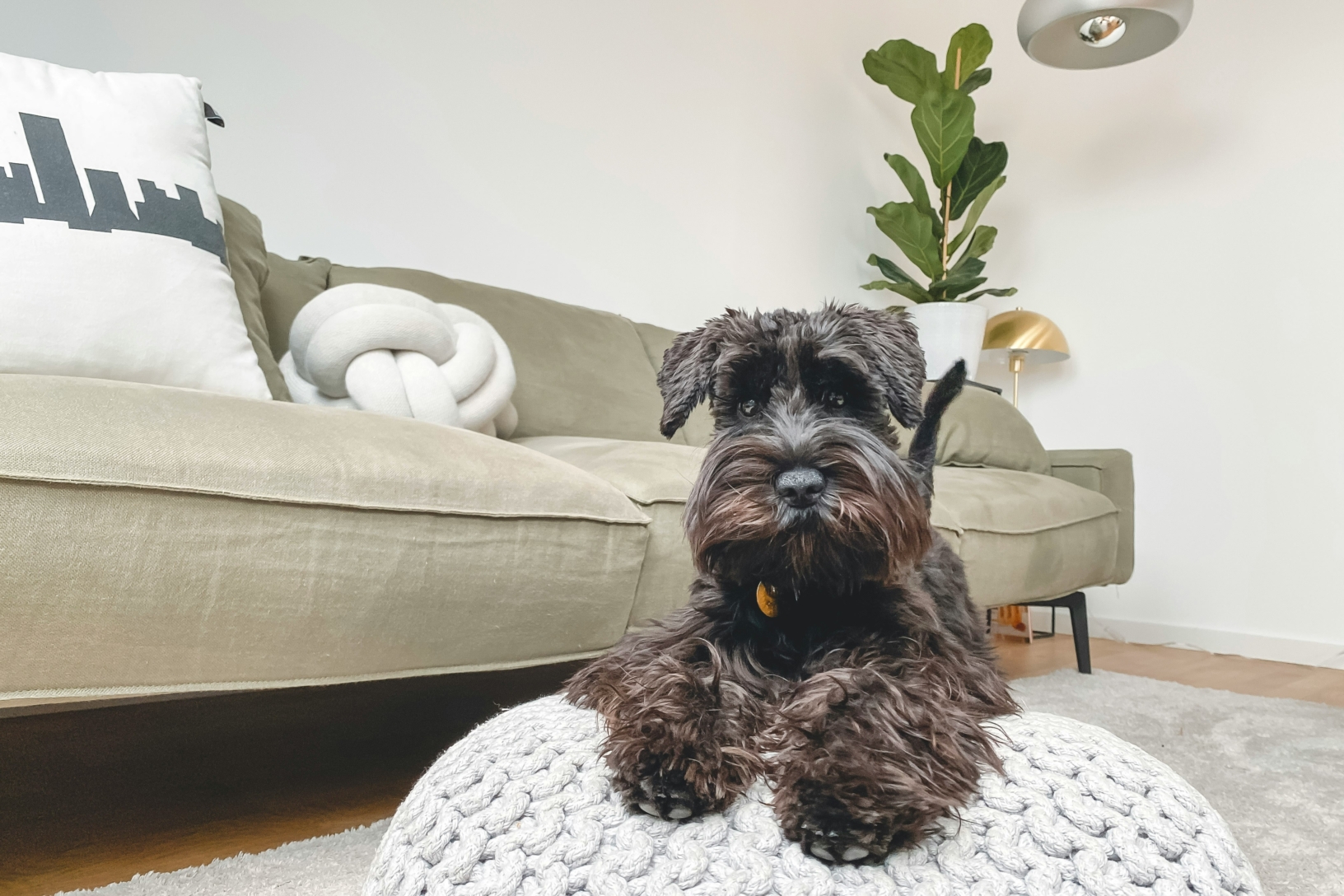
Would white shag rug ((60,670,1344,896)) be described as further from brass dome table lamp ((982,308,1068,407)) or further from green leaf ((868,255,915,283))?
green leaf ((868,255,915,283))

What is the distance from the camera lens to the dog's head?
36.3 inches

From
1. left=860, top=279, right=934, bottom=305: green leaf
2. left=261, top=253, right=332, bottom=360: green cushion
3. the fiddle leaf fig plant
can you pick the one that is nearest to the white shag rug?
left=261, top=253, right=332, bottom=360: green cushion

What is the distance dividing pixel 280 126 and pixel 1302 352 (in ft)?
14.8

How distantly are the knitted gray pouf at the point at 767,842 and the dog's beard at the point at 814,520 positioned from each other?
0.26 metres

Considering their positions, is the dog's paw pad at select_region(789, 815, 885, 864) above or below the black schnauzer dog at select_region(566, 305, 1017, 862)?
below

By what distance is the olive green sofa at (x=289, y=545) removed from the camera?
1.00m

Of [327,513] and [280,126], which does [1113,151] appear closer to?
[280,126]

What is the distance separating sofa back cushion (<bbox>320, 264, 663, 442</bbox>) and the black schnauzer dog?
144 centimetres

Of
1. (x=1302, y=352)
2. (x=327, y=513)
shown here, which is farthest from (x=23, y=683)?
(x=1302, y=352)

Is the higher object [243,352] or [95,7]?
[95,7]

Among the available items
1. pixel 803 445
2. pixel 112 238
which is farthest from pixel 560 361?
pixel 803 445

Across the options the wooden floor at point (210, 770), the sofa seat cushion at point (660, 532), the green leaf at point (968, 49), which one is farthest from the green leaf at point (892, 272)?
the sofa seat cushion at point (660, 532)

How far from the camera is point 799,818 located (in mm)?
717

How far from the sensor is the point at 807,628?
106 centimetres
